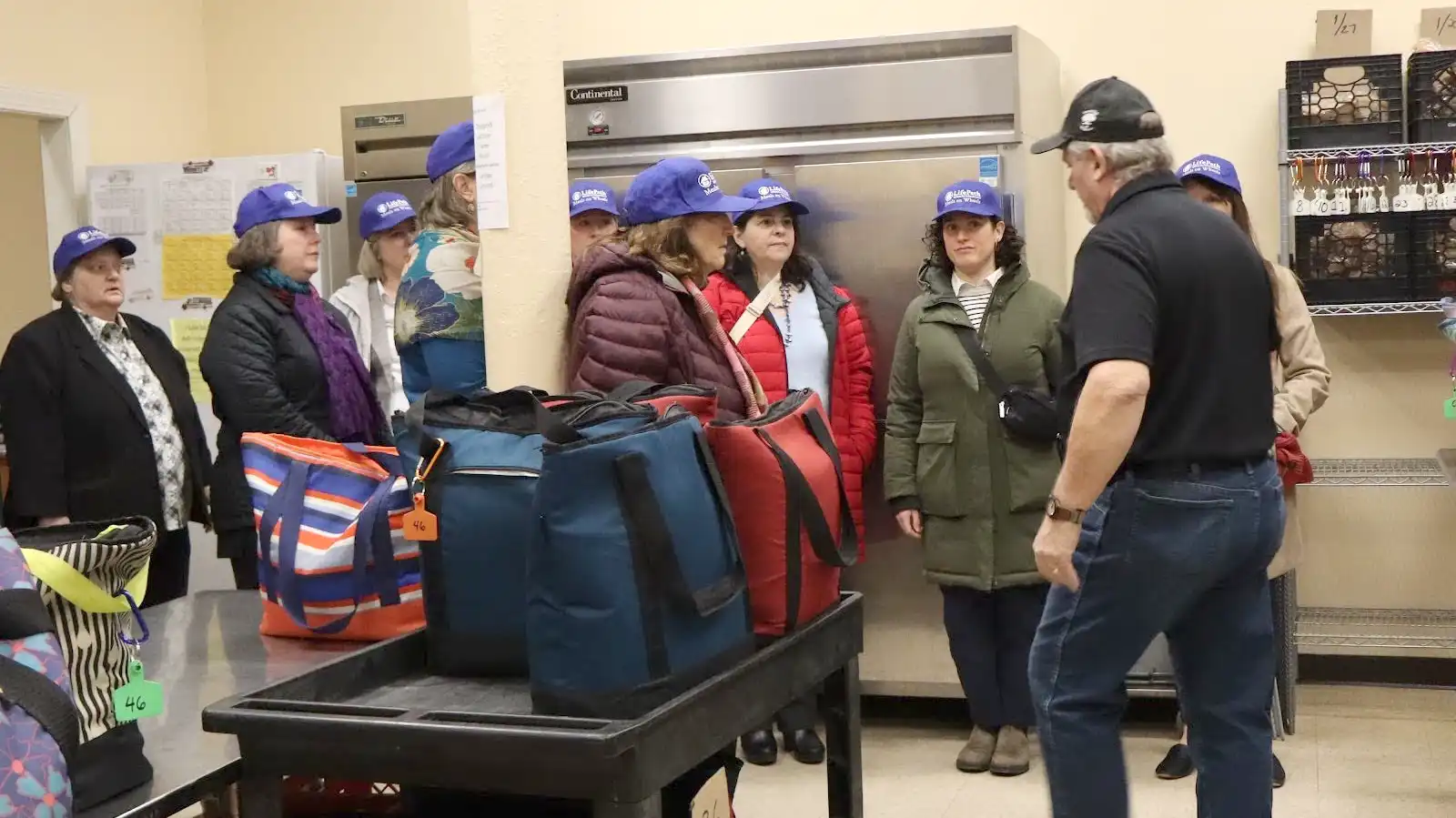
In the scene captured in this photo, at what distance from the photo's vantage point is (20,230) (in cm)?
667

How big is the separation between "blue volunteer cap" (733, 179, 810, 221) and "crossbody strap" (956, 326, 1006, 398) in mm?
605

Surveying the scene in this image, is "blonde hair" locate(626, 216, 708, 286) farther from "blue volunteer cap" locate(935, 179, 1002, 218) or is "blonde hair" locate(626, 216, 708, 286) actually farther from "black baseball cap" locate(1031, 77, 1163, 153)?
"blue volunteer cap" locate(935, 179, 1002, 218)

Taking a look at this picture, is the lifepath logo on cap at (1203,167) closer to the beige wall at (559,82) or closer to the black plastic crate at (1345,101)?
the black plastic crate at (1345,101)

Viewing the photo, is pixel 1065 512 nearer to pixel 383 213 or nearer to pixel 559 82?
pixel 559 82

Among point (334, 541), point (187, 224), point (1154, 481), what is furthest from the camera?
point (187, 224)

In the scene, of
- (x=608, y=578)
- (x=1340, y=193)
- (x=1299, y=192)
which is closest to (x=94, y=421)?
(x=608, y=578)

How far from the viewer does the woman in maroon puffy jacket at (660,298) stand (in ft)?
8.89

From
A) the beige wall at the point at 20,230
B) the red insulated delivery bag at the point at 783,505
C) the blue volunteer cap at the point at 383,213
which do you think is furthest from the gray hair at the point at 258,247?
the beige wall at the point at 20,230

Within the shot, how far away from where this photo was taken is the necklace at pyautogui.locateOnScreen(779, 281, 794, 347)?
4410 mm

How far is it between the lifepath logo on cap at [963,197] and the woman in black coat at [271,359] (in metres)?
1.69

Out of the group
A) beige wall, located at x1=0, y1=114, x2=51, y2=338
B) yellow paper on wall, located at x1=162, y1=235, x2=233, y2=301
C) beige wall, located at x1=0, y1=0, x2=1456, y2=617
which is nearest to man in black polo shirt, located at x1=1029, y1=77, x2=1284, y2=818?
beige wall, located at x1=0, y1=0, x2=1456, y2=617

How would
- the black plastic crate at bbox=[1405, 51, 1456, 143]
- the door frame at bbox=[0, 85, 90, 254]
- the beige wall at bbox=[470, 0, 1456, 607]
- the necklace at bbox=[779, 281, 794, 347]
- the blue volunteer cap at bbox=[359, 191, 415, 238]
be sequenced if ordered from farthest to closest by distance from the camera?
the door frame at bbox=[0, 85, 90, 254], the beige wall at bbox=[470, 0, 1456, 607], the blue volunteer cap at bbox=[359, 191, 415, 238], the black plastic crate at bbox=[1405, 51, 1456, 143], the necklace at bbox=[779, 281, 794, 347]

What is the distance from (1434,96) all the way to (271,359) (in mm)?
3442

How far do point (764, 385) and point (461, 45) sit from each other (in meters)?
2.65
